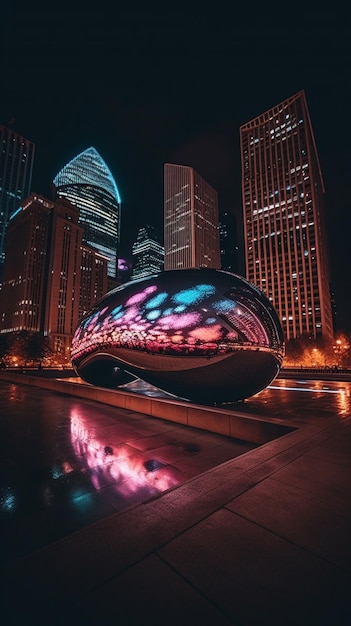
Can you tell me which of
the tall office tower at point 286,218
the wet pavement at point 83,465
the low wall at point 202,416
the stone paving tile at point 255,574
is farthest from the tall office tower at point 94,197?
the stone paving tile at point 255,574

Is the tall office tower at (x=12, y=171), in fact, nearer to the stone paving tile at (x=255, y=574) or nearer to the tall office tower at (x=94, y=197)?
the tall office tower at (x=94, y=197)

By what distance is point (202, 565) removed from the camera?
197cm

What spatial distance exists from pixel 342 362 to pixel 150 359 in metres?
69.1

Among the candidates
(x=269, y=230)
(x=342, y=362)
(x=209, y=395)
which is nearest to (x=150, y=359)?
(x=209, y=395)

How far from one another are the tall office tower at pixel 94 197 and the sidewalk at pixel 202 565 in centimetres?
18076

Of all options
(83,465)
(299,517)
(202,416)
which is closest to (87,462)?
(83,465)

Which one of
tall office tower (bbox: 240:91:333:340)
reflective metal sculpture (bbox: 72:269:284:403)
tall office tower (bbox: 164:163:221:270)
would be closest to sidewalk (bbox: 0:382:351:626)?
reflective metal sculpture (bbox: 72:269:284:403)

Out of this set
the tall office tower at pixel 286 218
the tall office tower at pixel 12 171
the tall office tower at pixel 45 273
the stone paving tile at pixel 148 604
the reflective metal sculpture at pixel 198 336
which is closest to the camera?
the stone paving tile at pixel 148 604

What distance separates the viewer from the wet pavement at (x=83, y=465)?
10.2ft

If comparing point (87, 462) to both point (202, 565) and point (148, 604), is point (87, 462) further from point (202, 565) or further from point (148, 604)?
point (148, 604)

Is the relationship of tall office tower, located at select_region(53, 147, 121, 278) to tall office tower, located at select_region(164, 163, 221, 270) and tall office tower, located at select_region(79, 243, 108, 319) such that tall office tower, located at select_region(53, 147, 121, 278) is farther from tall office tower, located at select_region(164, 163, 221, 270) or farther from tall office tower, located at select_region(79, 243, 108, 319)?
tall office tower, located at select_region(79, 243, 108, 319)

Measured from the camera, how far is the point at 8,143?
16900 cm

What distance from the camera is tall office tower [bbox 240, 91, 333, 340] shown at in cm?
11375

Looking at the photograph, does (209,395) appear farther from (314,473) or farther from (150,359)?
(314,473)
